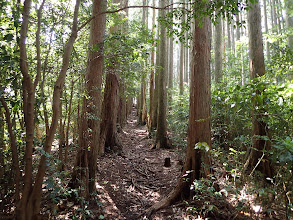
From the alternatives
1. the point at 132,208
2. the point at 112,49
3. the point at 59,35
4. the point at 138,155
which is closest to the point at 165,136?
the point at 138,155

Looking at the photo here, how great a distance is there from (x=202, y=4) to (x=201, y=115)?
→ 1.98 metres

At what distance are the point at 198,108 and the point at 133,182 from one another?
2.88 metres

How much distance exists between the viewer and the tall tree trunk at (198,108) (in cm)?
394

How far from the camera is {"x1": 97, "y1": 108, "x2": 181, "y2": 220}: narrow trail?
166 inches

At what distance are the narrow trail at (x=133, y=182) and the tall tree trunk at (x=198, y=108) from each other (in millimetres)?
557

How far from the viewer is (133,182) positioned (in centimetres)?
551

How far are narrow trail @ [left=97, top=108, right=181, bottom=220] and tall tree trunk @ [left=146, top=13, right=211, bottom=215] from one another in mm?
557

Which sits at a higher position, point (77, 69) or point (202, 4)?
point (202, 4)

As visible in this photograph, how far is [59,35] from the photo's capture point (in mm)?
3555

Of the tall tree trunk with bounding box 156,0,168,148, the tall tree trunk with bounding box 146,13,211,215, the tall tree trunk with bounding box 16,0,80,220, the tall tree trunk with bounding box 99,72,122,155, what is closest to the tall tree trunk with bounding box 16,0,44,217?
the tall tree trunk with bounding box 16,0,80,220

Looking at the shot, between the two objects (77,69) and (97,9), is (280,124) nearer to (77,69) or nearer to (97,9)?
(77,69)

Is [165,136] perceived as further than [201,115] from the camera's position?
Yes

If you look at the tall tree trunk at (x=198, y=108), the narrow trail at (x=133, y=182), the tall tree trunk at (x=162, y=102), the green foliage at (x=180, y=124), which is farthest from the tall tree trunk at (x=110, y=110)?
the tall tree trunk at (x=198, y=108)

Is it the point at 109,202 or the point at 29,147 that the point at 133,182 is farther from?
the point at 29,147
